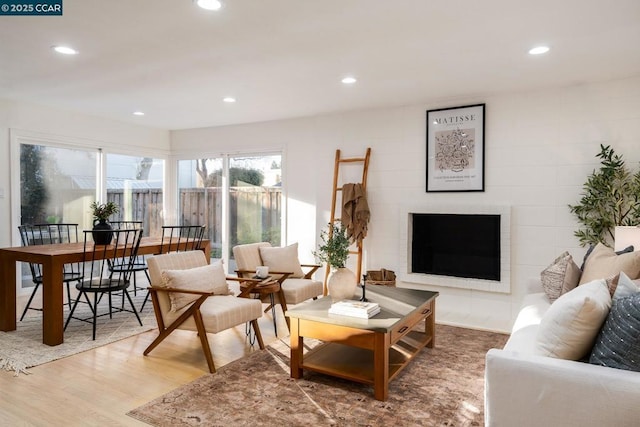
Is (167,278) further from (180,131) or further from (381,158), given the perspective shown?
(180,131)

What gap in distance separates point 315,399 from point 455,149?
10.7ft

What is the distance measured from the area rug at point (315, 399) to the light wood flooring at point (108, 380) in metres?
0.16

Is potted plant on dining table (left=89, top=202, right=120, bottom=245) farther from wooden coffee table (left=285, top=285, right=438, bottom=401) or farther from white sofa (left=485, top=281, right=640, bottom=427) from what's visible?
white sofa (left=485, top=281, right=640, bottom=427)

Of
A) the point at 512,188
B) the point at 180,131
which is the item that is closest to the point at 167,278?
the point at 512,188

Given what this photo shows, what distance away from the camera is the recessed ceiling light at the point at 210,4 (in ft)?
8.21

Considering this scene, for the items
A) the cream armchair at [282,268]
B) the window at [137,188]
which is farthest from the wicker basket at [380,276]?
the window at [137,188]

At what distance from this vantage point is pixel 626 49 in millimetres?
3271

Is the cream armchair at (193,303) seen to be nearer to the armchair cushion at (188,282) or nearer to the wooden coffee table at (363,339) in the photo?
the armchair cushion at (188,282)

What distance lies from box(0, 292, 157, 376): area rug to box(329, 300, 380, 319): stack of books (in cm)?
215

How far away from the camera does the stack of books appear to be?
275 centimetres

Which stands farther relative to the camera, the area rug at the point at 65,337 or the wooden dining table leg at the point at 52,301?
the wooden dining table leg at the point at 52,301

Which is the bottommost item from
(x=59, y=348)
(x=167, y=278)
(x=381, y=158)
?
(x=59, y=348)

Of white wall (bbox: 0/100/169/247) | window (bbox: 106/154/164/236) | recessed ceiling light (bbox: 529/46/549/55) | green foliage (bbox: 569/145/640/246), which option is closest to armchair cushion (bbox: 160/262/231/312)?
recessed ceiling light (bbox: 529/46/549/55)

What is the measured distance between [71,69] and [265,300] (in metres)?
2.76
